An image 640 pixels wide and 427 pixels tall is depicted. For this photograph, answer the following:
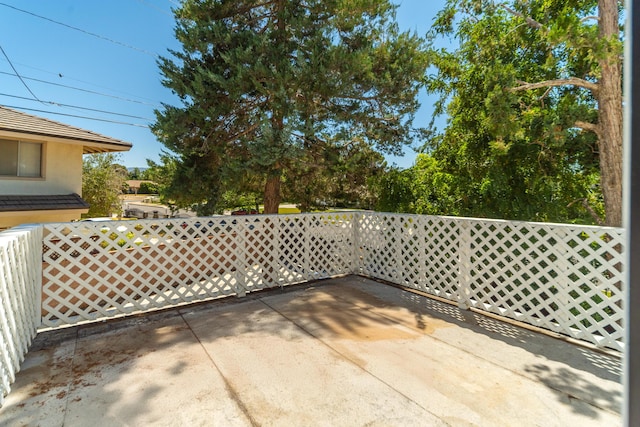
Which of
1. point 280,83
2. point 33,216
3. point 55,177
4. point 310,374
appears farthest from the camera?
point 55,177

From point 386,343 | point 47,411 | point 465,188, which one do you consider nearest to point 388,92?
point 465,188

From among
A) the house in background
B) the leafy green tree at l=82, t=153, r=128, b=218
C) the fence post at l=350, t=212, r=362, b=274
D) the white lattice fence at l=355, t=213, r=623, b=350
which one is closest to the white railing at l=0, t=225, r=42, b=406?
the fence post at l=350, t=212, r=362, b=274

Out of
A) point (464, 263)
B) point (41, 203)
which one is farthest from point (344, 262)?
point (41, 203)

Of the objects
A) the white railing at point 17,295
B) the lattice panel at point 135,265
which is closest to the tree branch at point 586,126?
the lattice panel at point 135,265

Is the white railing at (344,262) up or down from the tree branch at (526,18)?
down

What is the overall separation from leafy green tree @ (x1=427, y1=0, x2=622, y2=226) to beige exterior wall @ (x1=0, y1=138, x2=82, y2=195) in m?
9.43

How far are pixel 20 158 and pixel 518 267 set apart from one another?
11000 millimetres

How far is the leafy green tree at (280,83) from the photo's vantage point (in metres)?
5.81

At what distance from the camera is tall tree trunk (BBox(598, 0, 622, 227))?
4008mm

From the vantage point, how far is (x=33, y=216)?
25.2ft

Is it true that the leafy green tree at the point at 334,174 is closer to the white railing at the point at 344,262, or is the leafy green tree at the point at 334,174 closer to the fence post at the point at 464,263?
the white railing at the point at 344,262

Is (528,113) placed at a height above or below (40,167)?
above

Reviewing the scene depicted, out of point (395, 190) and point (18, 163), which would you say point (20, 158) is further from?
point (395, 190)

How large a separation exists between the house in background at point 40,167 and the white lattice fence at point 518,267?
787 centimetres
